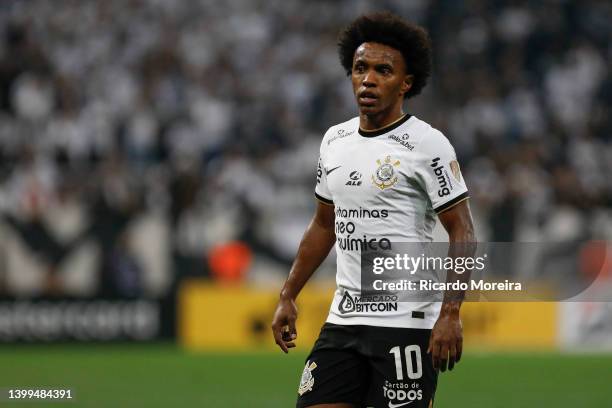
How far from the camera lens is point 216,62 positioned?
18531 mm

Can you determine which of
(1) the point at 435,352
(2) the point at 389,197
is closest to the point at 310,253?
(2) the point at 389,197

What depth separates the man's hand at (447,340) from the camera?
4676 millimetres

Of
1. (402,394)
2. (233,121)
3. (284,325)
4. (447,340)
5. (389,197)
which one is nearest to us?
Result: (447,340)

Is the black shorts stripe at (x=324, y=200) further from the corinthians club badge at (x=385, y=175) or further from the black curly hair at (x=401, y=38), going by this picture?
the black curly hair at (x=401, y=38)

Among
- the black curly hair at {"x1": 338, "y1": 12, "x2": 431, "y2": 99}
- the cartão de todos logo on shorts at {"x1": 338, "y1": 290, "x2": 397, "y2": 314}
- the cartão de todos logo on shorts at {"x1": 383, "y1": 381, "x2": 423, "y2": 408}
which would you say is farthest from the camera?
the black curly hair at {"x1": 338, "y1": 12, "x2": 431, "y2": 99}

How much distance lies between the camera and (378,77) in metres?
5.04

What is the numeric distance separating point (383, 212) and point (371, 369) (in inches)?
26.1

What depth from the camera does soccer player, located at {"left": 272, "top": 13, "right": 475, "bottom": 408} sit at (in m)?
4.93

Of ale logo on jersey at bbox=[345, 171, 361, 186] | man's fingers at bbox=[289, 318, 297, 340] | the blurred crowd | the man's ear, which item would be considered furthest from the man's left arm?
the blurred crowd

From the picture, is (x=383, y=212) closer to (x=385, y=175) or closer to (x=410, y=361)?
(x=385, y=175)

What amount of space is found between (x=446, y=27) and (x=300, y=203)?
6567 mm

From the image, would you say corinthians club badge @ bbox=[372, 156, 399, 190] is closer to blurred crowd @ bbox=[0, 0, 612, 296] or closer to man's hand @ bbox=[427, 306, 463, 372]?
man's hand @ bbox=[427, 306, 463, 372]

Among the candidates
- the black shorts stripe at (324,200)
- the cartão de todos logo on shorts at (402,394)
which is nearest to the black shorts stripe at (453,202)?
the black shorts stripe at (324,200)

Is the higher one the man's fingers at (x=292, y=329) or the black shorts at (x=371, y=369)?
the man's fingers at (x=292, y=329)
